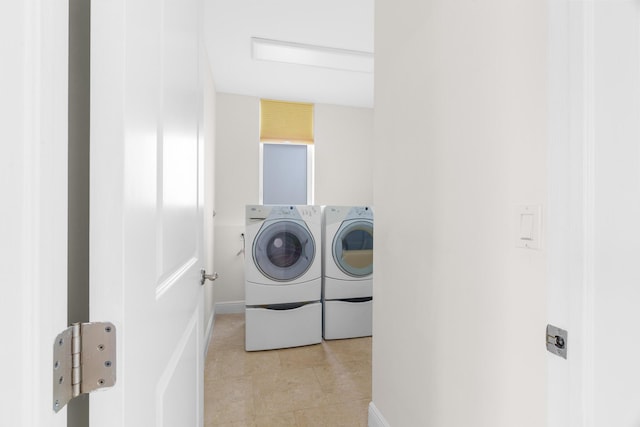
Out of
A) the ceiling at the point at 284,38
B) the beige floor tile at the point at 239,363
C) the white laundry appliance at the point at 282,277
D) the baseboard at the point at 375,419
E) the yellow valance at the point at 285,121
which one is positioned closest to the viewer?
the baseboard at the point at 375,419

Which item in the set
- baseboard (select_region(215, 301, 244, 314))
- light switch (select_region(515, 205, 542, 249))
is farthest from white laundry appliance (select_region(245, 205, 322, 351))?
light switch (select_region(515, 205, 542, 249))

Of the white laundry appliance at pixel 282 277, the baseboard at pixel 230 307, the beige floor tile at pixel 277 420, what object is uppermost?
the white laundry appliance at pixel 282 277

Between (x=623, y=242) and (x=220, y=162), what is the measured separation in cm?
356

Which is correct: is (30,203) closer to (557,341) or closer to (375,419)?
(557,341)

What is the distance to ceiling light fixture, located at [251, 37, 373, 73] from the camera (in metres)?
2.52

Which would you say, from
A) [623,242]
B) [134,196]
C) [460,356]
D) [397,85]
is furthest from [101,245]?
[397,85]

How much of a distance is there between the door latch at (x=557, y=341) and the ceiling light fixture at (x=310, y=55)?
2572 mm

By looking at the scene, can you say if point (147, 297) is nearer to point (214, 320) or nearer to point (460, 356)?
point (460, 356)

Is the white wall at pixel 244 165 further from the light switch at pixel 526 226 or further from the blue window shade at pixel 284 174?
the light switch at pixel 526 226

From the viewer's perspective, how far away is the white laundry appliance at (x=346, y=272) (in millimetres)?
2891

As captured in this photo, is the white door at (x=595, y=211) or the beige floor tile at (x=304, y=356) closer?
the white door at (x=595, y=211)

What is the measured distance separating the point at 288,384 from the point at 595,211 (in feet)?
6.94

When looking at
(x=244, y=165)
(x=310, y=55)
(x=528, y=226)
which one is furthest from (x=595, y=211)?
(x=244, y=165)

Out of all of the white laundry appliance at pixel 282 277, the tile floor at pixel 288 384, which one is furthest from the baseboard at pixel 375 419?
the white laundry appliance at pixel 282 277
